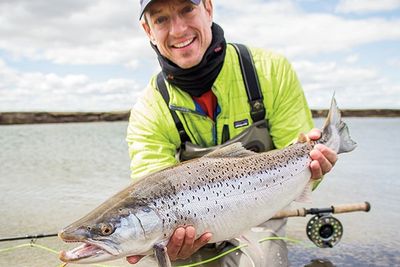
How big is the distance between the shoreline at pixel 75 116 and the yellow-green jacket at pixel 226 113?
51138 millimetres

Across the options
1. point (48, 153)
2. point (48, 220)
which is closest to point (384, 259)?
point (48, 220)

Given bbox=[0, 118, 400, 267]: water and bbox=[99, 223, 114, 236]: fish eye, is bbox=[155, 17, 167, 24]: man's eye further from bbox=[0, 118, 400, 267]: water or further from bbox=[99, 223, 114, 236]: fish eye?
bbox=[0, 118, 400, 267]: water

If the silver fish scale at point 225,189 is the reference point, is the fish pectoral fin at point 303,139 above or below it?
above

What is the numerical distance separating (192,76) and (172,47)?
0.94 ft

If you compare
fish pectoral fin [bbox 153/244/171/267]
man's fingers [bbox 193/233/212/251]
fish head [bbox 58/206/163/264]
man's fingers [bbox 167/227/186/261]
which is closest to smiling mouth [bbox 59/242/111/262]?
fish head [bbox 58/206/163/264]

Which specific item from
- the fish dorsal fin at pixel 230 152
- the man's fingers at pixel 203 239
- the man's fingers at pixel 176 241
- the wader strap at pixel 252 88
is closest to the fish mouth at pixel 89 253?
the man's fingers at pixel 176 241

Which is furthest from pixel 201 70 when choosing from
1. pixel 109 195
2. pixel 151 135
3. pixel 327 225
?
pixel 109 195

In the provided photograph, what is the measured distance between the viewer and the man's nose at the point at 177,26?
370cm

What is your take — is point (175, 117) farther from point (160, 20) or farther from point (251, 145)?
point (160, 20)

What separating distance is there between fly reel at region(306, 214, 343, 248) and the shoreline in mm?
50981

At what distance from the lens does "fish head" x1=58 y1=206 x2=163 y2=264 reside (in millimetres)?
2367

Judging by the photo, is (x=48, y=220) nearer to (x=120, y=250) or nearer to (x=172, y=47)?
Result: (x=172, y=47)

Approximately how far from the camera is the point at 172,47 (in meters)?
3.87

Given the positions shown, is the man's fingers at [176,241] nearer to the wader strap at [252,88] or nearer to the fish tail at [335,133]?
the fish tail at [335,133]
